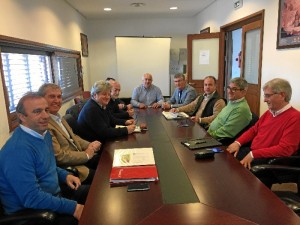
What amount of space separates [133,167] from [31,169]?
54 cm

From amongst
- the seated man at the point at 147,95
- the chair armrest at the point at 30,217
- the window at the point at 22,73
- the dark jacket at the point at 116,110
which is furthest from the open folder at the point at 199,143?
the seated man at the point at 147,95

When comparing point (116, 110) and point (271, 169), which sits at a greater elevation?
point (116, 110)

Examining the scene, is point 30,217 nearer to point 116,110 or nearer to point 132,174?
point 132,174

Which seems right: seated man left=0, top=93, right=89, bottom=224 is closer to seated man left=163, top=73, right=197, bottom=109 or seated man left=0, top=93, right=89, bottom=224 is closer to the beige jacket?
the beige jacket

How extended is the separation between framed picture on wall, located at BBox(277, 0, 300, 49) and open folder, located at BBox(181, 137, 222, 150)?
1476mm

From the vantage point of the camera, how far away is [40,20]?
3170 mm

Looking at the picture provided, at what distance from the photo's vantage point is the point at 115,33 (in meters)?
6.34

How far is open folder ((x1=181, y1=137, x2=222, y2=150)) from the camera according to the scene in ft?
6.13

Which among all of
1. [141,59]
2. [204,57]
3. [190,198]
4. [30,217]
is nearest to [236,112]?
[190,198]

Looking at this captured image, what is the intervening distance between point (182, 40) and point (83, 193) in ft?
17.9

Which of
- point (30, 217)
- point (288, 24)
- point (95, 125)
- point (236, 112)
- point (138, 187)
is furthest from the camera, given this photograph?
point (288, 24)

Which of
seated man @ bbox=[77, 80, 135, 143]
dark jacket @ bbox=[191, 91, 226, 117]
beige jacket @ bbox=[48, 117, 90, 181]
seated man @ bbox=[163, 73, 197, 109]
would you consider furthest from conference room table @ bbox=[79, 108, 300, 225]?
seated man @ bbox=[163, 73, 197, 109]

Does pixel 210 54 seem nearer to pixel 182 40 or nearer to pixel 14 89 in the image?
pixel 182 40

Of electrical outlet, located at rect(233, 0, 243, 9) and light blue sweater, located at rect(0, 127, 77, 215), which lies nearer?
light blue sweater, located at rect(0, 127, 77, 215)
